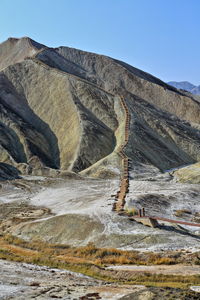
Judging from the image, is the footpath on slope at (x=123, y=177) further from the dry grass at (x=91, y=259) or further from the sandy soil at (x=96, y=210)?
the dry grass at (x=91, y=259)

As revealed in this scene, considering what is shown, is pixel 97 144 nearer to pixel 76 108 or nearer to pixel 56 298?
pixel 76 108

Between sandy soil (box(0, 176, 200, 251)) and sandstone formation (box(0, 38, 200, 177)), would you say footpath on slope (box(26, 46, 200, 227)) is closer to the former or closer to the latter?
sandy soil (box(0, 176, 200, 251))

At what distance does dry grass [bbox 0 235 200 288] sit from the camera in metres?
19.4

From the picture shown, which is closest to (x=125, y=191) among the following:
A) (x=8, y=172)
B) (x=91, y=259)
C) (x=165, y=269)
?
(x=8, y=172)

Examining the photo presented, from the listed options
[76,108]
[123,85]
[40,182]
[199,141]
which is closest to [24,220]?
[40,182]

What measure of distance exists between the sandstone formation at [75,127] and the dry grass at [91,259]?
28188 millimetres

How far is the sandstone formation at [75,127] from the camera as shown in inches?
2594

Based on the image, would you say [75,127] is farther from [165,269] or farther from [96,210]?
[165,269]

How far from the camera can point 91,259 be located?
25.0 m

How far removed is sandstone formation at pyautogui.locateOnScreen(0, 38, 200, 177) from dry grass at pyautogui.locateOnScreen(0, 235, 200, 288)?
92.5 feet

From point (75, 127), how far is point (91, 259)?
50.4 m

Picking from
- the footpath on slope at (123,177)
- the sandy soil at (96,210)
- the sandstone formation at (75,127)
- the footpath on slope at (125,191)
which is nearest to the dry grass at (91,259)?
the sandy soil at (96,210)

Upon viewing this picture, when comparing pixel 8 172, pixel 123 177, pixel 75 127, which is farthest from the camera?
pixel 75 127

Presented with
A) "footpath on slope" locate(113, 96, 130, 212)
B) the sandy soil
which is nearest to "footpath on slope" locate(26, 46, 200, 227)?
"footpath on slope" locate(113, 96, 130, 212)
